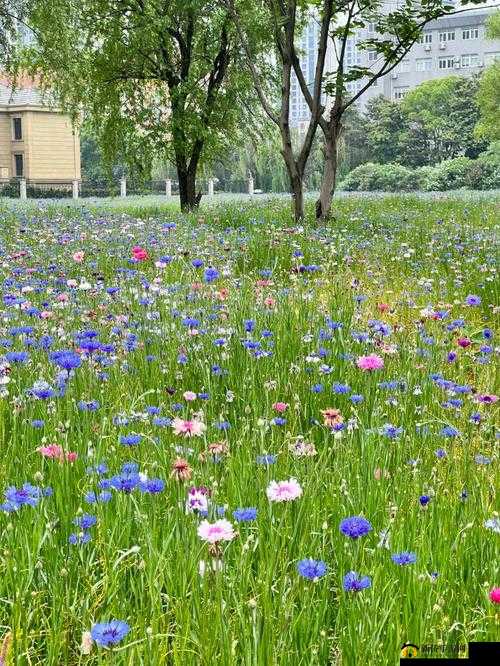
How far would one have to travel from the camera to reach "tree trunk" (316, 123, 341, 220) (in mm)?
12047

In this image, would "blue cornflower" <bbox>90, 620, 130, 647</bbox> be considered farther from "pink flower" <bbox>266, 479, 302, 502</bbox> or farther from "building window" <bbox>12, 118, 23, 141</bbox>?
"building window" <bbox>12, 118, 23, 141</bbox>

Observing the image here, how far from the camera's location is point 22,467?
2535 millimetres

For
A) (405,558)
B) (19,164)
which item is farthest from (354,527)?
(19,164)

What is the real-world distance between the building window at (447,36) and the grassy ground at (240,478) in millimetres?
122654

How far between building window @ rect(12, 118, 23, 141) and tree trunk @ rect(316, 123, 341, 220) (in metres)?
54.7

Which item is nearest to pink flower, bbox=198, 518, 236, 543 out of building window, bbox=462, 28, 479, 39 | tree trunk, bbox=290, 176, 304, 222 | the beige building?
tree trunk, bbox=290, 176, 304, 222

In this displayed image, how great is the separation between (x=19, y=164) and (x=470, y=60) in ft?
260

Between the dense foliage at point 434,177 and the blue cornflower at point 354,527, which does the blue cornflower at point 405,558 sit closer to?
the blue cornflower at point 354,527

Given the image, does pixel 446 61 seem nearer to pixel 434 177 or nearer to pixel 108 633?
pixel 434 177

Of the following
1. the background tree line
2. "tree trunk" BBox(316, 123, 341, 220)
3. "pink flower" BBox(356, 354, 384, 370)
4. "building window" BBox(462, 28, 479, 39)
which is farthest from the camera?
"building window" BBox(462, 28, 479, 39)

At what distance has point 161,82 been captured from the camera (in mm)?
20141

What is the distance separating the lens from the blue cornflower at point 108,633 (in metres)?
1.27

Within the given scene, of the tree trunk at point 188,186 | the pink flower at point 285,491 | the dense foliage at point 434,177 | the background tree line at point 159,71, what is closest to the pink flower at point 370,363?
the pink flower at point 285,491

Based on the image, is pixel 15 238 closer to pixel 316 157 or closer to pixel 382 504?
pixel 382 504
